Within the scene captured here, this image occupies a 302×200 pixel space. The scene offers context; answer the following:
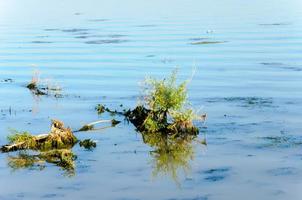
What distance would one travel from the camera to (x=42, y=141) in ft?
51.3

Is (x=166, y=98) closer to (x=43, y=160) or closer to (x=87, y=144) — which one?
(x=87, y=144)

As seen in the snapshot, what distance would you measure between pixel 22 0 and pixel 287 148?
95.7 meters

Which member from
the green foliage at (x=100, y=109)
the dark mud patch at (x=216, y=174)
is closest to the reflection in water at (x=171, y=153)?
the dark mud patch at (x=216, y=174)

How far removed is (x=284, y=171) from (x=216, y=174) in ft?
4.88

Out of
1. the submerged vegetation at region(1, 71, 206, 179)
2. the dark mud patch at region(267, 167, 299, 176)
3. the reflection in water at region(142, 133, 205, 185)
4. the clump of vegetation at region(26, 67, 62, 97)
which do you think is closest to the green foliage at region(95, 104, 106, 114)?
the submerged vegetation at region(1, 71, 206, 179)

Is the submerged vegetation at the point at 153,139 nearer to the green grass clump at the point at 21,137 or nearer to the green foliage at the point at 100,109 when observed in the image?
the green grass clump at the point at 21,137

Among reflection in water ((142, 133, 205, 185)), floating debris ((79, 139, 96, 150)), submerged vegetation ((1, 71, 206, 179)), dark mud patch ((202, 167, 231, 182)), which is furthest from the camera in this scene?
floating debris ((79, 139, 96, 150))

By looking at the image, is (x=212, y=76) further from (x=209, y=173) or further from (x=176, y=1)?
(x=176, y=1)

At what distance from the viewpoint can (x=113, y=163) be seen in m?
14.5

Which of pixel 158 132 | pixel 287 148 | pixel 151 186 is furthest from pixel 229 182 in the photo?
pixel 158 132

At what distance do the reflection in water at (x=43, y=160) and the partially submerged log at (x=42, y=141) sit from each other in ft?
0.89

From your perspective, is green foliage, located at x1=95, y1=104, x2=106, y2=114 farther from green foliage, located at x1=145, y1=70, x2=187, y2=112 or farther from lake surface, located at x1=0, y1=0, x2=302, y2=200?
green foliage, located at x1=145, y1=70, x2=187, y2=112

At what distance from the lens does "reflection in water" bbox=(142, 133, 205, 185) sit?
45.8ft

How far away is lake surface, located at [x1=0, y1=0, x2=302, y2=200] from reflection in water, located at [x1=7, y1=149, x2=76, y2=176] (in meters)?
0.14
